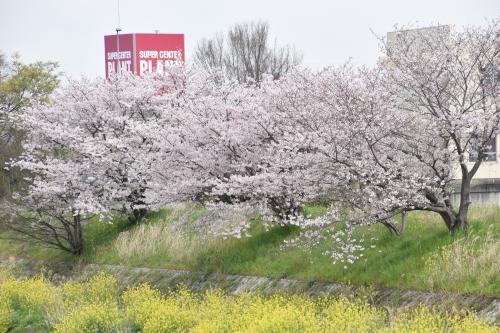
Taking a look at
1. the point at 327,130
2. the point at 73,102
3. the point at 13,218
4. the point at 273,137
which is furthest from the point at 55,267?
the point at 327,130

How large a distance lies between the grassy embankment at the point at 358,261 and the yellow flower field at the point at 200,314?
833 mm

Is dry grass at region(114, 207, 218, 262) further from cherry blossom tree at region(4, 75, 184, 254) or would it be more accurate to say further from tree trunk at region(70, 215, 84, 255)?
tree trunk at region(70, 215, 84, 255)

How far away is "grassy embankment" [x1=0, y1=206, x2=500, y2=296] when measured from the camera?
12.5 metres

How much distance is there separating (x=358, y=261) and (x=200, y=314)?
349 cm

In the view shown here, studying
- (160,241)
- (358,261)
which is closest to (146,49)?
(160,241)

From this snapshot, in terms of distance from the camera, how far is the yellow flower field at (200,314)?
10.8 m

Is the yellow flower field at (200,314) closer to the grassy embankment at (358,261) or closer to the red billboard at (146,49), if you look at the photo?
the grassy embankment at (358,261)

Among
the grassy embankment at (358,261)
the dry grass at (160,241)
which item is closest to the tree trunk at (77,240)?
the grassy embankment at (358,261)

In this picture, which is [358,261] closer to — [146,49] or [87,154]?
[87,154]

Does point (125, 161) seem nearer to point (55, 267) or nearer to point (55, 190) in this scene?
point (55, 190)

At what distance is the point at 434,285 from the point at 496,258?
1127 millimetres

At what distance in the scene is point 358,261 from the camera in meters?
14.8

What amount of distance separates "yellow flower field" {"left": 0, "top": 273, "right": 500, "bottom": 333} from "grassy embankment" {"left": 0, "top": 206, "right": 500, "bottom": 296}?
0.83 metres

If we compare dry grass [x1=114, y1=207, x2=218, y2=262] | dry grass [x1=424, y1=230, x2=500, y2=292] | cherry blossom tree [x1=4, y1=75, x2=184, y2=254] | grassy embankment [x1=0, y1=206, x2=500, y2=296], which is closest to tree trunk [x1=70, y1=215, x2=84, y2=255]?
cherry blossom tree [x1=4, y1=75, x2=184, y2=254]
